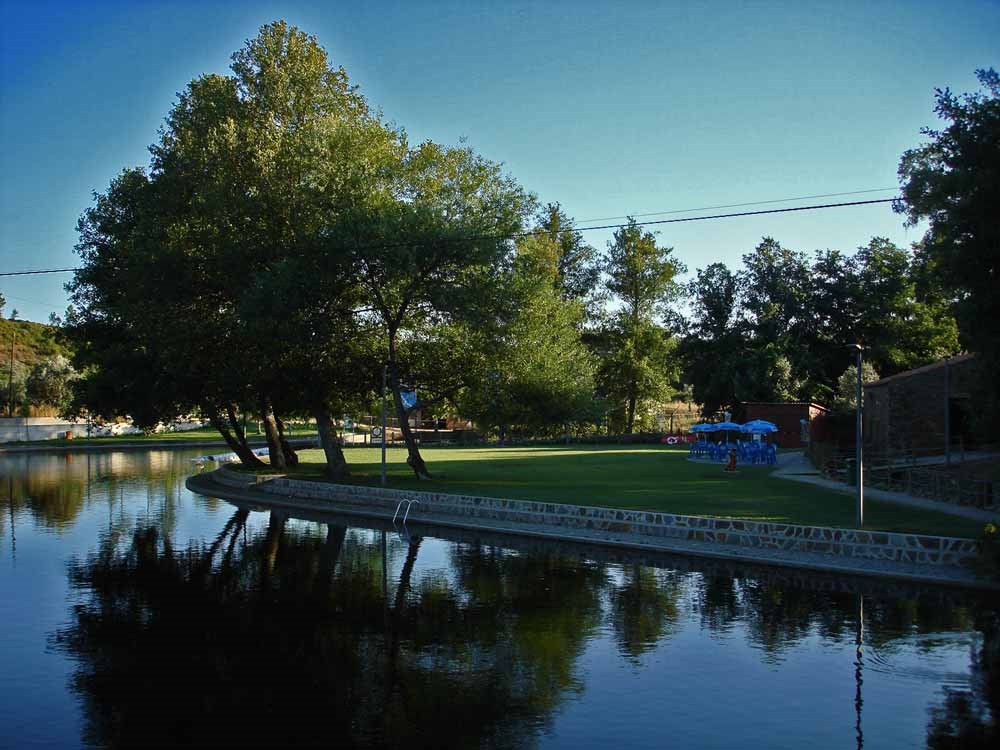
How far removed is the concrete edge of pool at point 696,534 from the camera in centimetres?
1850

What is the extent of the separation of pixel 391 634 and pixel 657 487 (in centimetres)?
1998

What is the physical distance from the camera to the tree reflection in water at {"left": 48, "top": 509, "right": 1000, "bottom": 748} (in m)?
10.3

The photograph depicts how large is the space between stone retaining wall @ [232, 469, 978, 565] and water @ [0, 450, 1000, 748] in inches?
57.0

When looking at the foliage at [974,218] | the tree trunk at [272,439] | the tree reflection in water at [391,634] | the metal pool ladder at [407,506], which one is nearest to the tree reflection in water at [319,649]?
the tree reflection in water at [391,634]

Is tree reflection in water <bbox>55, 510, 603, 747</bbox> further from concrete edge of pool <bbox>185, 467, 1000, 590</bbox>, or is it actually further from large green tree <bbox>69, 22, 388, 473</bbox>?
large green tree <bbox>69, 22, 388, 473</bbox>

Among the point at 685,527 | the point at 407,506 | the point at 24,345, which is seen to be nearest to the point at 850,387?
the point at 407,506

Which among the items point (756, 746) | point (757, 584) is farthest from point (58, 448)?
point (756, 746)

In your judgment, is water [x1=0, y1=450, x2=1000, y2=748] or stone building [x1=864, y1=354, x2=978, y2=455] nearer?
water [x1=0, y1=450, x2=1000, y2=748]

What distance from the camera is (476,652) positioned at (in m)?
13.1

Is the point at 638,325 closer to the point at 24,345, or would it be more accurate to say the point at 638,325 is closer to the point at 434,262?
the point at 434,262

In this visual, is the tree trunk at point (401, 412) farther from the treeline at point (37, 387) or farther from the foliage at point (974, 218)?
the treeline at point (37, 387)

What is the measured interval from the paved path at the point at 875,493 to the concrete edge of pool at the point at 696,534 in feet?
20.3

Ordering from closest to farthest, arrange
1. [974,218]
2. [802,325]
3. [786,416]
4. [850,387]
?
[974,218], [786,416], [850,387], [802,325]

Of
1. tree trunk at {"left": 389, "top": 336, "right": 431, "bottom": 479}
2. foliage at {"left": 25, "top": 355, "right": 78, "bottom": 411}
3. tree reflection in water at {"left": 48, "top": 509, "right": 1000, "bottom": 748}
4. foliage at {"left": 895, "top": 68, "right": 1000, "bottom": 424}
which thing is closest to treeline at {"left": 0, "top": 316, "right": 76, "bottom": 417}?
foliage at {"left": 25, "top": 355, "right": 78, "bottom": 411}
